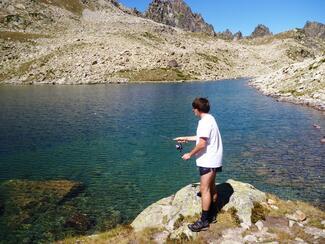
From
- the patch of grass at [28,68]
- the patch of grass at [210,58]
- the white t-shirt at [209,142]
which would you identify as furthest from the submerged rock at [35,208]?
the patch of grass at [210,58]

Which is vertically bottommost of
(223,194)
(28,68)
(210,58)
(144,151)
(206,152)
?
(144,151)

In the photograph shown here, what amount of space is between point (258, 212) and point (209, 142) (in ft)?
15.5

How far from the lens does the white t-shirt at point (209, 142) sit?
561 inches

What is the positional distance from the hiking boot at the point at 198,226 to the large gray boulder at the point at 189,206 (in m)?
0.41

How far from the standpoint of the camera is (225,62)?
656 ft

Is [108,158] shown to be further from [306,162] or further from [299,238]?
[299,238]

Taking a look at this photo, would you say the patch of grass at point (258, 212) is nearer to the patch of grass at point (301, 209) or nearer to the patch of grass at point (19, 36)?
the patch of grass at point (301, 209)

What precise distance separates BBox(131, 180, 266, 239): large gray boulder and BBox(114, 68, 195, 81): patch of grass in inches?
5041

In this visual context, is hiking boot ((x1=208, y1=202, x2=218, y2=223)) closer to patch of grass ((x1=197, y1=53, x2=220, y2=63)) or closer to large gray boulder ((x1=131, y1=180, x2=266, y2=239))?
large gray boulder ((x1=131, y1=180, x2=266, y2=239))

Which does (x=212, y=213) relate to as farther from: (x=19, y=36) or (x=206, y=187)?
(x=19, y=36)

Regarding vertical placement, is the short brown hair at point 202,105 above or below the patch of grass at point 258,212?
above

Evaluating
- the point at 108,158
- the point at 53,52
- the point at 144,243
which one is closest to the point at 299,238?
the point at 144,243

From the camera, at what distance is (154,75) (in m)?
149

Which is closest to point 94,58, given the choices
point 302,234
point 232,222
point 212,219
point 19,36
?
point 19,36
